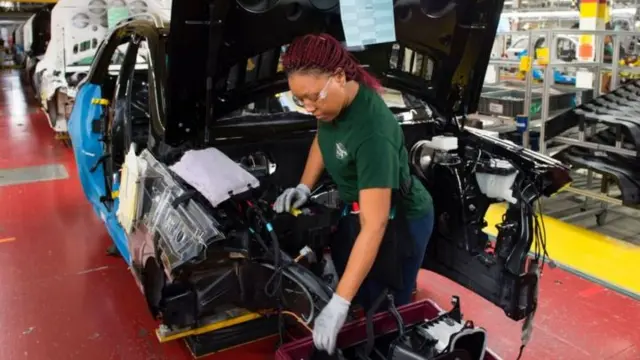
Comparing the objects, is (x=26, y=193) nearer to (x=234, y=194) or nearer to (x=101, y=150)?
(x=101, y=150)

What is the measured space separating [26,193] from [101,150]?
7.88 ft

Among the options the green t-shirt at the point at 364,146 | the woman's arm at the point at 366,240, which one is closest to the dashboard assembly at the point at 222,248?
the woman's arm at the point at 366,240

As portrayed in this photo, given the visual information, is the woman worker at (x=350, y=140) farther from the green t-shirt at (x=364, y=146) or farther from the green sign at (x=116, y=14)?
the green sign at (x=116, y=14)

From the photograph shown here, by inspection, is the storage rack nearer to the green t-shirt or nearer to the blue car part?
the green t-shirt

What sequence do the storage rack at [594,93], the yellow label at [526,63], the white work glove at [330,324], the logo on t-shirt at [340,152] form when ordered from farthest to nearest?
the yellow label at [526,63] < the storage rack at [594,93] < the logo on t-shirt at [340,152] < the white work glove at [330,324]

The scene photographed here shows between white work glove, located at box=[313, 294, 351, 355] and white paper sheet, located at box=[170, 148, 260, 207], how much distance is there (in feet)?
2.18

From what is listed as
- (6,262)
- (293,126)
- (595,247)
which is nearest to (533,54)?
(595,247)

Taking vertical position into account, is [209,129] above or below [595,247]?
above

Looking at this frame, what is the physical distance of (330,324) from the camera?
1.84 metres

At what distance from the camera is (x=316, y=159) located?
8.22 ft

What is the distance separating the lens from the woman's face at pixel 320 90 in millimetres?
1920

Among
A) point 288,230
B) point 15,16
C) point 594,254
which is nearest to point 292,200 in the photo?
point 288,230

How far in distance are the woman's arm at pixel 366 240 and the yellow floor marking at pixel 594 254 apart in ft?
8.38

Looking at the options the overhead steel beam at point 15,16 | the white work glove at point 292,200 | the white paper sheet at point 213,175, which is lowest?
the white work glove at point 292,200
